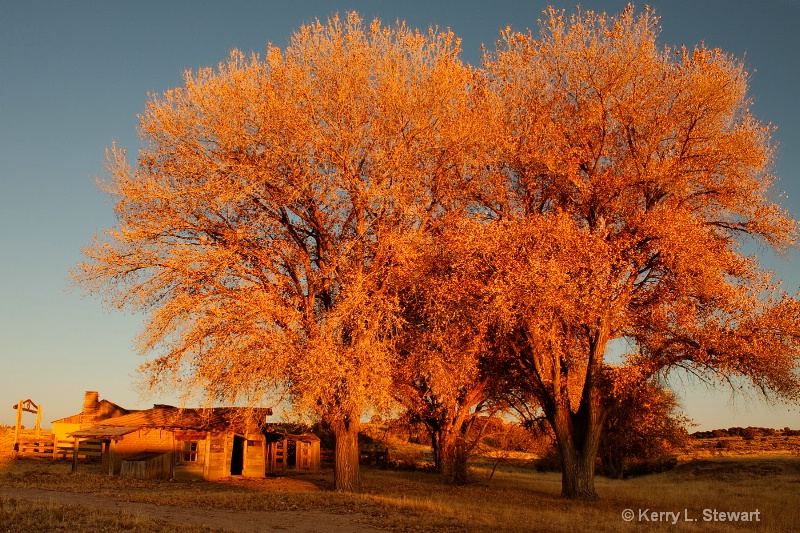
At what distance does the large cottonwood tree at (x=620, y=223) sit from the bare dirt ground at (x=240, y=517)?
8.24 m

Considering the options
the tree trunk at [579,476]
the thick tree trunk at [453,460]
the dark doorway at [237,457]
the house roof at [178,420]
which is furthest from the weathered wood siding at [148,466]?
the tree trunk at [579,476]

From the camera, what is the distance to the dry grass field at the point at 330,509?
1759 cm

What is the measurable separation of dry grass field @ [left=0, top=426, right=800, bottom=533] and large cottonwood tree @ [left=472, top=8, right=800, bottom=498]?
4162 millimetres

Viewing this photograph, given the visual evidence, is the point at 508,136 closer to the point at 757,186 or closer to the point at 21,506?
the point at 757,186

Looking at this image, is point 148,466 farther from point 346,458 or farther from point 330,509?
point 330,509

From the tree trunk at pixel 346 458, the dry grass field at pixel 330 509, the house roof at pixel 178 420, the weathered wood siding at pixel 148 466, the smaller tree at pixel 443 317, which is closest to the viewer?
the dry grass field at pixel 330 509

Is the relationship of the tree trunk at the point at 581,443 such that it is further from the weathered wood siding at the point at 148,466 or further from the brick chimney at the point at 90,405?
the brick chimney at the point at 90,405

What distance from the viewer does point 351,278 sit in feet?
78.9

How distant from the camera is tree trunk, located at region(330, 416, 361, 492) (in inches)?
1049

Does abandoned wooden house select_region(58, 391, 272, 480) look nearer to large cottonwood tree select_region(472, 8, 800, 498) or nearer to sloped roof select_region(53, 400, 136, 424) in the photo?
sloped roof select_region(53, 400, 136, 424)


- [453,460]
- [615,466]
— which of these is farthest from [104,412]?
[615,466]

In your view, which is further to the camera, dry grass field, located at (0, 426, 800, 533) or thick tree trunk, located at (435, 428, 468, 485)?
thick tree trunk, located at (435, 428, 468, 485)

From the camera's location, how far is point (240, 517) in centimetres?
1969

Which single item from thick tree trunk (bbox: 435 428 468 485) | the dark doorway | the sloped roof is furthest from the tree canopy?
the sloped roof
